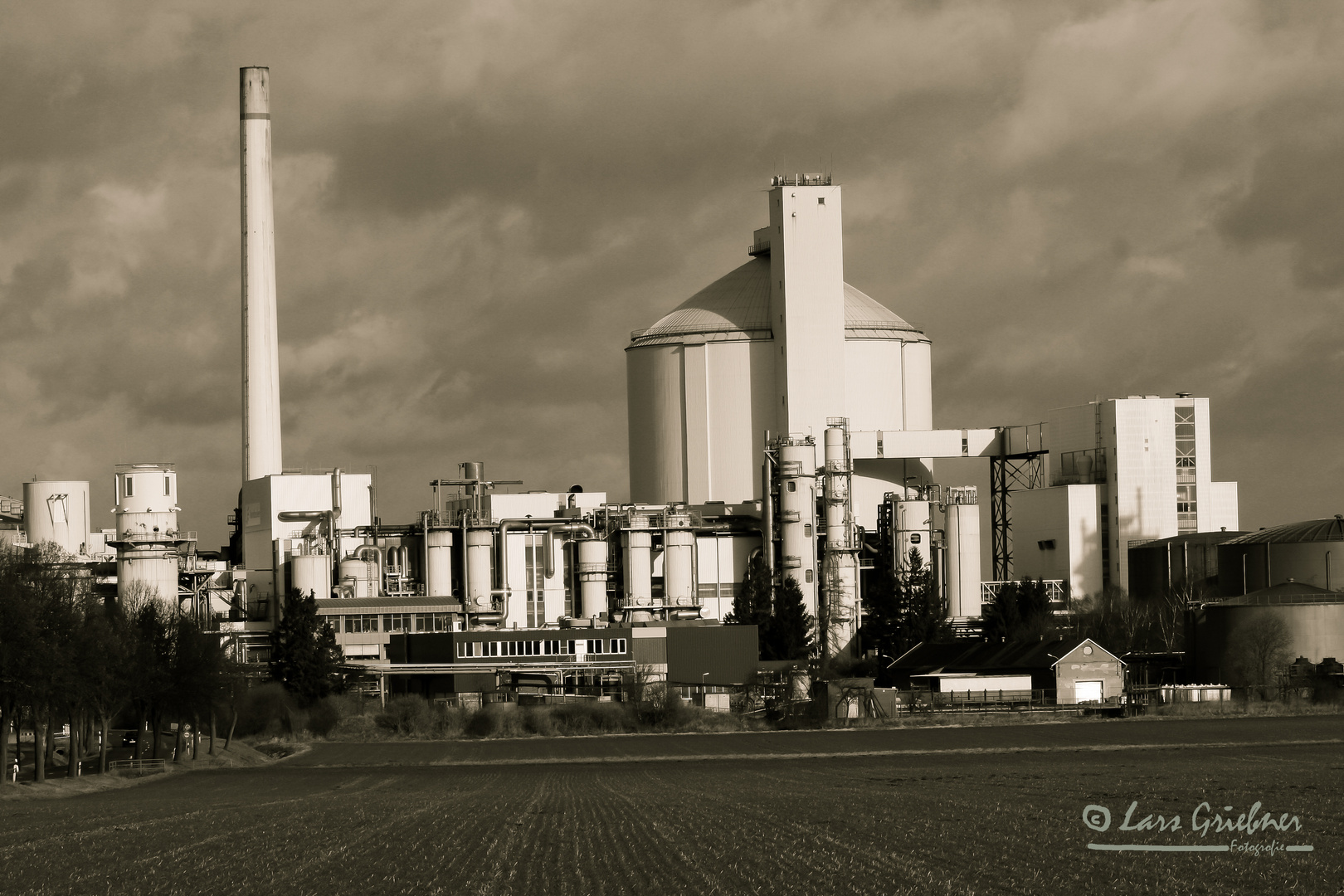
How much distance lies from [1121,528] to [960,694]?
100ft

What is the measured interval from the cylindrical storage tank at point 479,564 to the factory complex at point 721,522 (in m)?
0.13

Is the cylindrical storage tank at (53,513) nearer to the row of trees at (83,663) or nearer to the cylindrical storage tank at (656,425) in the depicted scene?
the cylindrical storage tank at (656,425)

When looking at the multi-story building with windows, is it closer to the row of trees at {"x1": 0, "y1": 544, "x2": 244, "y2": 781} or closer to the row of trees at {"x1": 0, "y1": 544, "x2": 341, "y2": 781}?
the row of trees at {"x1": 0, "y1": 544, "x2": 341, "y2": 781}

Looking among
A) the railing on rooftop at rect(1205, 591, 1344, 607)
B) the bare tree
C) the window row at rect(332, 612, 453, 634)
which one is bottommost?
the bare tree

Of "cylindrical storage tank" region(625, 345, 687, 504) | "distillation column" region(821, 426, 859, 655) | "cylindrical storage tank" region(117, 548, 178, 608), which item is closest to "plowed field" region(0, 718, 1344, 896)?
"cylindrical storage tank" region(117, 548, 178, 608)

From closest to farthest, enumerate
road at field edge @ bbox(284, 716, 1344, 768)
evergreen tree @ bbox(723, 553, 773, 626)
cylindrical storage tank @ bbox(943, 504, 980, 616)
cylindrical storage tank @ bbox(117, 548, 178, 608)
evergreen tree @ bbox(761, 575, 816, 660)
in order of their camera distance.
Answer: road at field edge @ bbox(284, 716, 1344, 768)
cylindrical storage tank @ bbox(117, 548, 178, 608)
evergreen tree @ bbox(761, 575, 816, 660)
evergreen tree @ bbox(723, 553, 773, 626)
cylindrical storage tank @ bbox(943, 504, 980, 616)

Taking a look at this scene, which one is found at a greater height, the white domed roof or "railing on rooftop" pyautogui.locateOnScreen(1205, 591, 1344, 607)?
the white domed roof

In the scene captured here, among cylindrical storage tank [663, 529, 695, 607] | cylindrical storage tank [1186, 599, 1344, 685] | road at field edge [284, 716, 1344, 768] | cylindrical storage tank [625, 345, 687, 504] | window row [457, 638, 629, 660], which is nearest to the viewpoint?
road at field edge [284, 716, 1344, 768]

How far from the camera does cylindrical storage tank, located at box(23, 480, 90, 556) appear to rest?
111250mm

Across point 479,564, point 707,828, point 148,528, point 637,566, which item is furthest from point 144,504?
point 707,828

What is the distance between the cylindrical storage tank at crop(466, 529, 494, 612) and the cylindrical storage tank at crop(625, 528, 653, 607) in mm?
7419

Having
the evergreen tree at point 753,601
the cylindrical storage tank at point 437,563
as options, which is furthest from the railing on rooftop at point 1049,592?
the cylindrical storage tank at point 437,563

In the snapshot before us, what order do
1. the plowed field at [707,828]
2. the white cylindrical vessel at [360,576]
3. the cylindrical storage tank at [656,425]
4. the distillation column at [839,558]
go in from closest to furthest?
the plowed field at [707,828]
the white cylindrical vessel at [360,576]
the distillation column at [839,558]
the cylindrical storage tank at [656,425]

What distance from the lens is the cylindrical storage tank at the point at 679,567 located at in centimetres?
10650
